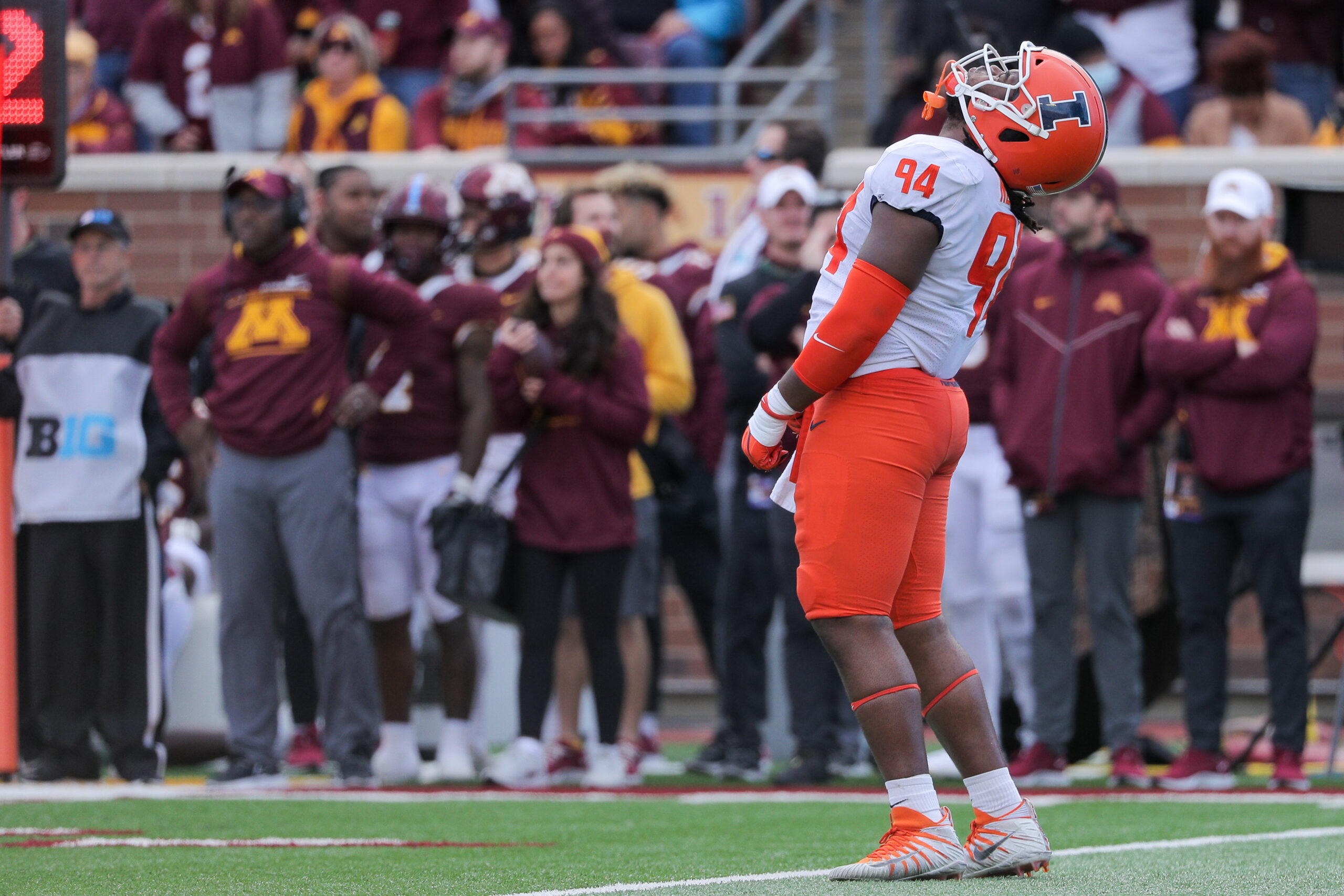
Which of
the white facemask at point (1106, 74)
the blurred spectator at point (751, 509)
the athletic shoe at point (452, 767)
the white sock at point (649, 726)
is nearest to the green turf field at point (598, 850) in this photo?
the athletic shoe at point (452, 767)

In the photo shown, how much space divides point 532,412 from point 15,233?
2.44 metres

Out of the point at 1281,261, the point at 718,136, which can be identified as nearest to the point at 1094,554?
the point at 1281,261

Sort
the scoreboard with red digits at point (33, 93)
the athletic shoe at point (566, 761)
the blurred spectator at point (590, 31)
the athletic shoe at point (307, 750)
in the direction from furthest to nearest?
the blurred spectator at point (590, 31)
the athletic shoe at point (307, 750)
the athletic shoe at point (566, 761)
the scoreboard with red digits at point (33, 93)

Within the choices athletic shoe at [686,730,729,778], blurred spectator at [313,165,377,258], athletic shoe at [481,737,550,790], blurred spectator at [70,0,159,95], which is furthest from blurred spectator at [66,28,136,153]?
athletic shoe at [481,737,550,790]

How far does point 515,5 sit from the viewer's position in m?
14.1

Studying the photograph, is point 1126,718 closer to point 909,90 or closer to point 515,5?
point 909,90

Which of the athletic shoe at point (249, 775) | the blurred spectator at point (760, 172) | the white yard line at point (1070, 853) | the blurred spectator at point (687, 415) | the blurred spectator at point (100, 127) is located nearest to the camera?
the white yard line at point (1070, 853)

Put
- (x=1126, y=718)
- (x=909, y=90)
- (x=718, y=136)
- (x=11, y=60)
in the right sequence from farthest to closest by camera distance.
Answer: (x=718, y=136), (x=909, y=90), (x=1126, y=718), (x=11, y=60)

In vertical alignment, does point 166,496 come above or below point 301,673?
above

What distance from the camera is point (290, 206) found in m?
7.65

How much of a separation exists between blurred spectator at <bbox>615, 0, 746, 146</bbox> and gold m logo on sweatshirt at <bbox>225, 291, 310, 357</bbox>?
18.5 ft

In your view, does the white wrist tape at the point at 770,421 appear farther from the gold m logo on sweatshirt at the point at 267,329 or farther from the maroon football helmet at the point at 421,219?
the maroon football helmet at the point at 421,219

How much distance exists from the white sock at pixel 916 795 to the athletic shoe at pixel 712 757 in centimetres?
409

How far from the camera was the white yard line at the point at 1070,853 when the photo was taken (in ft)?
13.6
